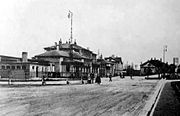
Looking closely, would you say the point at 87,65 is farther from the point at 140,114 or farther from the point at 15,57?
the point at 140,114

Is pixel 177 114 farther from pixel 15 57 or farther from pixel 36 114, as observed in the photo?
pixel 15 57

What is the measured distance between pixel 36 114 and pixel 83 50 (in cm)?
8470

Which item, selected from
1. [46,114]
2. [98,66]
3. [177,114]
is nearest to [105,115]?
[46,114]

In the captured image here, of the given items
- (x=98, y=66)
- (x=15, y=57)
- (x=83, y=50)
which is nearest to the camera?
(x=15, y=57)

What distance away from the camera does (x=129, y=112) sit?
38.9 ft

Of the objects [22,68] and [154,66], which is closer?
[22,68]

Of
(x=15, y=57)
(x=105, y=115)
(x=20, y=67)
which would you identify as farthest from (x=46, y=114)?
(x=15, y=57)

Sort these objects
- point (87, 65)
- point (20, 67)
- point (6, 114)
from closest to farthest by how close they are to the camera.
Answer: point (6, 114)
point (20, 67)
point (87, 65)

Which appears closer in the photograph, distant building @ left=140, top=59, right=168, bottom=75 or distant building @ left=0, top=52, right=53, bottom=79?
distant building @ left=0, top=52, right=53, bottom=79

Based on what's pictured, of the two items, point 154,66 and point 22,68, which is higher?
point 154,66

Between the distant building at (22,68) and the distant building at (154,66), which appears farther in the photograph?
the distant building at (154,66)

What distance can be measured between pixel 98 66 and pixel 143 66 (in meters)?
41.4

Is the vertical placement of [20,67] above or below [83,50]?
below

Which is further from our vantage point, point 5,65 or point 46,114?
point 5,65
